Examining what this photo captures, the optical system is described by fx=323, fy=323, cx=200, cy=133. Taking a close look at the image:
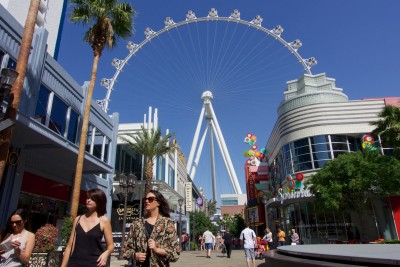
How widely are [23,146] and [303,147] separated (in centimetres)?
2526

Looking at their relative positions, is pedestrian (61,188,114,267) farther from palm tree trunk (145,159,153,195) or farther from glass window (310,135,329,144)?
glass window (310,135,329,144)

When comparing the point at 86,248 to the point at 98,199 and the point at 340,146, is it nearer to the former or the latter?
the point at 98,199

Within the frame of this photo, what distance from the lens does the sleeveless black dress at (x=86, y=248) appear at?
12.4ft

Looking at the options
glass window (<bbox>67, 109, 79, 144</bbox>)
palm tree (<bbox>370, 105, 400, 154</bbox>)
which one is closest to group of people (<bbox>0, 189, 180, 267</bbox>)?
glass window (<bbox>67, 109, 79, 144</bbox>)

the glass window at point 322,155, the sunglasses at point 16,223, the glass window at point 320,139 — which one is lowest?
the sunglasses at point 16,223

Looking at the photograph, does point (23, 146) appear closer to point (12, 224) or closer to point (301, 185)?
point (12, 224)

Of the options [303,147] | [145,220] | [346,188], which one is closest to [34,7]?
[145,220]

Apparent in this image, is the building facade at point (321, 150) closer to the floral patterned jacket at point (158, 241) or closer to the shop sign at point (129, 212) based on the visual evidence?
the shop sign at point (129, 212)

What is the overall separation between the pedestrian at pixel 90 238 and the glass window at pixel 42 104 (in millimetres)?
12348

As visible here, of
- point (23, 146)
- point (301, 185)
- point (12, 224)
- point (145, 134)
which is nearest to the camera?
point (12, 224)

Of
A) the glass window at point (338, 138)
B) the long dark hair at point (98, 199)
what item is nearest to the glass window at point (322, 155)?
the glass window at point (338, 138)

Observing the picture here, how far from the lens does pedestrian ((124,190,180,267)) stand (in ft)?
11.4

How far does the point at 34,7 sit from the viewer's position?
9.64 metres

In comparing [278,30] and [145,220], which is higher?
[278,30]
